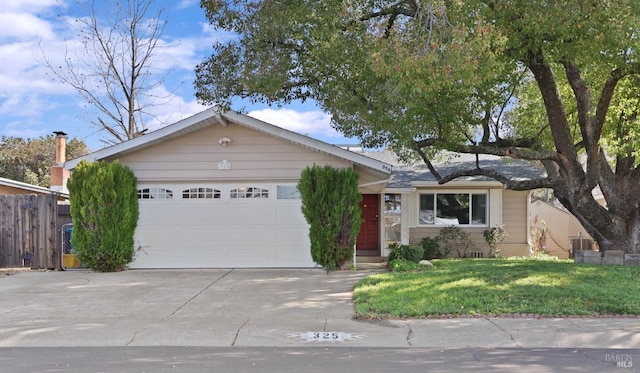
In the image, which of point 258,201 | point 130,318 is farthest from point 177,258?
point 130,318

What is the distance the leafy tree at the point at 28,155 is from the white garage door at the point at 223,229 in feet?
80.6

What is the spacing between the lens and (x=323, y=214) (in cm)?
1257

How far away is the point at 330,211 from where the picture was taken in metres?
12.5

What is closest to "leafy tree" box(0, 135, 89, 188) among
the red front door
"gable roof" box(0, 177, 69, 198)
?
"gable roof" box(0, 177, 69, 198)

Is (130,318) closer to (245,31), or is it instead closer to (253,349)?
(253,349)

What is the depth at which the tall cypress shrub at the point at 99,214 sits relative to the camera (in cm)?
1258

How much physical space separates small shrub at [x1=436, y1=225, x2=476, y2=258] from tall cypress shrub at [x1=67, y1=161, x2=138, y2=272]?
9.94 meters

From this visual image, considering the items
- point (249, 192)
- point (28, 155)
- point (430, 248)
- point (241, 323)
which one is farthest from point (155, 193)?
point (28, 155)

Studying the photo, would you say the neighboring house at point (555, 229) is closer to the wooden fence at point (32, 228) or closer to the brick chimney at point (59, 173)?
the wooden fence at point (32, 228)

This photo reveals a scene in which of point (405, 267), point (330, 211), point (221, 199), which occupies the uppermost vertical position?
point (221, 199)

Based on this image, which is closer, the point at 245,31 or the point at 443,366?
the point at 443,366

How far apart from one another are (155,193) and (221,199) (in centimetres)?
182

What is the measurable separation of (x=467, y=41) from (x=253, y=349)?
6.24m
